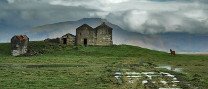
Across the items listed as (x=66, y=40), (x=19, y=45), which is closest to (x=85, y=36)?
(x=66, y=40)

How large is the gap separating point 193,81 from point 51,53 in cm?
7034

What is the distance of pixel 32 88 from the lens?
45.5 metres

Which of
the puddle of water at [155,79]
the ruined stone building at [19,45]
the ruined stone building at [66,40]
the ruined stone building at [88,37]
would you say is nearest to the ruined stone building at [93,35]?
the ruined stone building at [88,37]

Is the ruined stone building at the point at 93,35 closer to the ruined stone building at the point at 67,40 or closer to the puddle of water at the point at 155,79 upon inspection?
the ruined stone building at the point at 67,40

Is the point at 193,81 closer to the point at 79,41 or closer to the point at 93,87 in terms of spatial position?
the point at 93,87

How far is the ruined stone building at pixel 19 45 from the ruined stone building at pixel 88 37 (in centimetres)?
1673

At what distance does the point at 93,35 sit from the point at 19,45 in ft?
85.3

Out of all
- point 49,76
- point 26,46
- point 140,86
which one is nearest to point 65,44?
point 26,46

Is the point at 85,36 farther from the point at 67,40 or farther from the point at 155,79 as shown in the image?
the point at 155,79

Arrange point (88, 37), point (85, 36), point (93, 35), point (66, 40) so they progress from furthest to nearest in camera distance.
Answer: point (93, 35) < point (88, 37) < point (85, 36) < point (66, 40)

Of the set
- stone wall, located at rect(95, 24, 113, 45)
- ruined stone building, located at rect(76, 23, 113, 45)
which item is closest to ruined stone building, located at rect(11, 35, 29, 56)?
ruined stone building, located at rect(76, 23, 113, 45)

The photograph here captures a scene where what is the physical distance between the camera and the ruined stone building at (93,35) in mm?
143625

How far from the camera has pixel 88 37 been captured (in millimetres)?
143750

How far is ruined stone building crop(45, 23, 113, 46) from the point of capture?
142 metres
